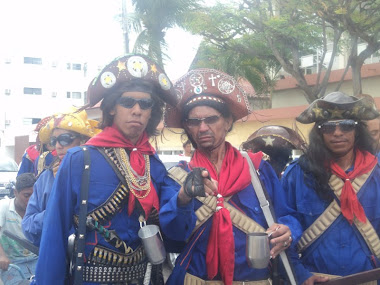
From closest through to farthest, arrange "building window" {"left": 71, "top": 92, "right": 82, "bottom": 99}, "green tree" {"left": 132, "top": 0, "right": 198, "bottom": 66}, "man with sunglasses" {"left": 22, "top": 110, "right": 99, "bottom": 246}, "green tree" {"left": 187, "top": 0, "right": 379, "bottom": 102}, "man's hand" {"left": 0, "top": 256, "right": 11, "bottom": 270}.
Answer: "man with sunglasses" {"left": 22, "top": 110, "right": 99, "bottom": 246} < "man's hand" {"left": 0, "top": 256, "right": 11, "bottom": 270} < "green tree" {"left": 187, "top": 0, "right": 379, "bottom": 102} < "green tree" {"left": 132, "top": 0, "right": 198, "bottom": 66} < "building window" {"left": 71, "top": 92, "right": 82, "bottom": 99}

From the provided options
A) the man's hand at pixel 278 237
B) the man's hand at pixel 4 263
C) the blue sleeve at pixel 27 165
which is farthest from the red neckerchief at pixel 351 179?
the blue sleeve at pixel 27 165

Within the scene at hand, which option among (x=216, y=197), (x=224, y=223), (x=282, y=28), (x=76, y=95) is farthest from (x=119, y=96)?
(x=76, y=95)

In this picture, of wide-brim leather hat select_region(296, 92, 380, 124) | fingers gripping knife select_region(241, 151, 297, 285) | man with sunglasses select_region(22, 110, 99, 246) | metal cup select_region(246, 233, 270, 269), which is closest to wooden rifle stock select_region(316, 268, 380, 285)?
fingers gripping knife select_region(241, 151, 297, 285)

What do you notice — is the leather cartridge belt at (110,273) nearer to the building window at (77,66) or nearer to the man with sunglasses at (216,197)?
the man with sunglasses at (216,197)

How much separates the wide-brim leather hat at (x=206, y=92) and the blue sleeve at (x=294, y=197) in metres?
0.63

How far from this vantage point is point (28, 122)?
45031mm

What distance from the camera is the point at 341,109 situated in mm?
3336

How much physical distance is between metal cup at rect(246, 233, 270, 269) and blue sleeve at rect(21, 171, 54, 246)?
5.17ft

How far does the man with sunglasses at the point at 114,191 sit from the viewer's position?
2590 millimetres

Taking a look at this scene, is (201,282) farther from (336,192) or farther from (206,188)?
(336,192)

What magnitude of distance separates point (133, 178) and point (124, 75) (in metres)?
0.66

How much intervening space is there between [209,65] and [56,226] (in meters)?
14.1

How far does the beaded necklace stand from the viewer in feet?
9.06

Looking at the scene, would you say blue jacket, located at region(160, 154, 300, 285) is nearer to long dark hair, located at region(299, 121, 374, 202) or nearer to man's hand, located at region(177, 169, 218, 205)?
man's hand, located at region(177, 169, 218, 205)
